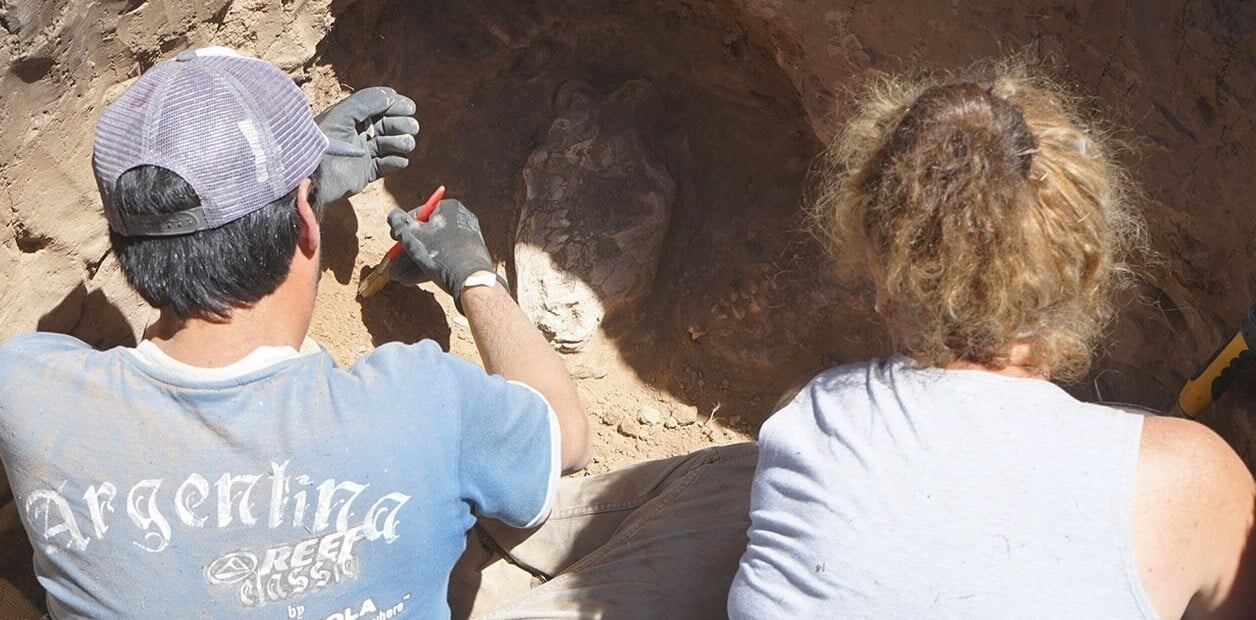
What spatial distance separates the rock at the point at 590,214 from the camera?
232cm

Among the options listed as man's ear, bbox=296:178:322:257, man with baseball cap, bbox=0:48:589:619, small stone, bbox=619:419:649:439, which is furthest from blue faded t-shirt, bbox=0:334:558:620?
small stone, bbox=619:419:649:439

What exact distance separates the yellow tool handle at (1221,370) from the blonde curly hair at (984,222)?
0.39 m

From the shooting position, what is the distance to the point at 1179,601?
3.49 ft

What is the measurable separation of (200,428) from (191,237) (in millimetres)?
241

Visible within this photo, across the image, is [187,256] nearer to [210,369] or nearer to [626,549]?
[210,369]

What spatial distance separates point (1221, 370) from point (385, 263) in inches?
59.3

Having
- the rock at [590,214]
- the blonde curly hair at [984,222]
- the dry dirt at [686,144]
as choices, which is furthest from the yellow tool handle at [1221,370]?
the rock at [590,214]

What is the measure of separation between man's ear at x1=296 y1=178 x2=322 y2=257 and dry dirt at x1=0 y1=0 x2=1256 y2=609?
585 mm

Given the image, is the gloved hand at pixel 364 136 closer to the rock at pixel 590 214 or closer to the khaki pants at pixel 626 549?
the rock at pixel 590 214

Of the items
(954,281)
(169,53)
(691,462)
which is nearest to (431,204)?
(169,53)

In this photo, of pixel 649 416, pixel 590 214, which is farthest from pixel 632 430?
pixel 590 214

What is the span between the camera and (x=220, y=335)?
1.23 meters

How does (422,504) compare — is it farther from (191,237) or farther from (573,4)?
(573,4)

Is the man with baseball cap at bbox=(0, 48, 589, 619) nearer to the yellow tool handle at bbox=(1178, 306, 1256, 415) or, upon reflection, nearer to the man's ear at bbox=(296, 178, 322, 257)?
the man's ear at bbox=(296, 178, 322, 257)
